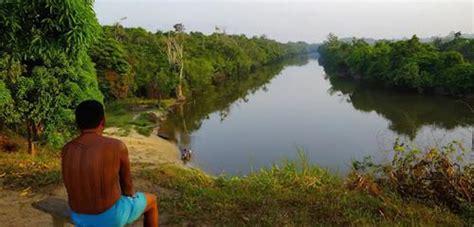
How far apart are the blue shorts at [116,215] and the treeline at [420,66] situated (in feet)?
133

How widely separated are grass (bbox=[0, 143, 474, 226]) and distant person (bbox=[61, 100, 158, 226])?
2.01 meters

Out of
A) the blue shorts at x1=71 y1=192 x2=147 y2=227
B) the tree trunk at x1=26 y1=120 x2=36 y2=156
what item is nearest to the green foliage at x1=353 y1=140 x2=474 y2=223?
A: the blue shorts at x1=71 y1=192 x2=147 y2=227

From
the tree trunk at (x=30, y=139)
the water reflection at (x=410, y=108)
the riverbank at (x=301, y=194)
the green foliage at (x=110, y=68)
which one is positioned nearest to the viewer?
the riverbank at (x=301, y=194)

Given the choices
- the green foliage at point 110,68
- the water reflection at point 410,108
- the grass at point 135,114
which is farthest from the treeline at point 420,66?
the green foliage at point 110,68

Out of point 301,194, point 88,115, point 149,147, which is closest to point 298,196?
point 301,194

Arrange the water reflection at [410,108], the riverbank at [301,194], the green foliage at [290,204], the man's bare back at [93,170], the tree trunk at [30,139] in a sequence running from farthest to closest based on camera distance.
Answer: the water reflection at [410,108] → the tree trunk at [30,139] → the riverbank at [301,194] → the green foliage at [290,204] → the man's bare back at [93,170]

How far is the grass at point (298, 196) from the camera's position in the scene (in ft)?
17.1

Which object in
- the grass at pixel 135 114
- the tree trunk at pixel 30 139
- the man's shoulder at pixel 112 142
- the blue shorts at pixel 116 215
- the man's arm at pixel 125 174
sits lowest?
the grass at pixel 135 114

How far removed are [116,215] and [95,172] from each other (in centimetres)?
38

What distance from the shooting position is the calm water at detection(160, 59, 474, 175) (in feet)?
76.2

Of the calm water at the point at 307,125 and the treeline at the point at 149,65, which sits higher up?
the treeline at the point at 149,65

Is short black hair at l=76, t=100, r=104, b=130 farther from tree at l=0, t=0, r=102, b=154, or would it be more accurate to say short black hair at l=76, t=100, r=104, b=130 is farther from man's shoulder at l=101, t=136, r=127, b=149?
tree at l=0, t=0, r=102, b=154

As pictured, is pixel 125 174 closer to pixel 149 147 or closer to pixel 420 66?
pixel 149 147

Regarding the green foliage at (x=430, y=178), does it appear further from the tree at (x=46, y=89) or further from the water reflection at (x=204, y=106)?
the water reflection at (x=204, y=106)
